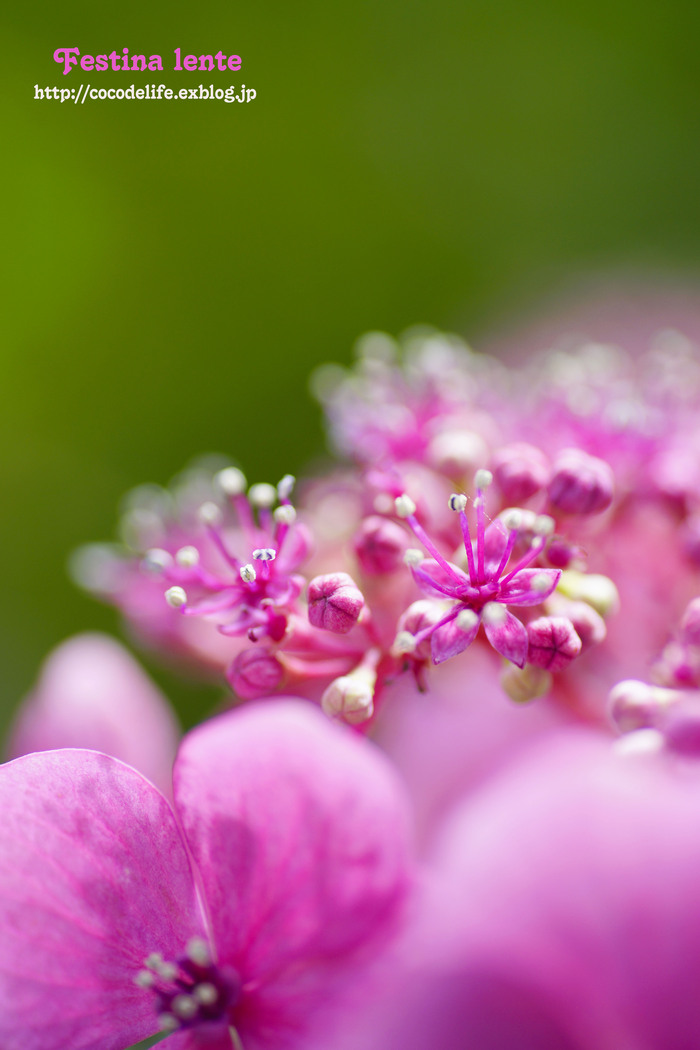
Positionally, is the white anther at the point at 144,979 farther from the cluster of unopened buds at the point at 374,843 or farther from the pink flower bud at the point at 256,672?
the pink flower bud at the point at 256,672

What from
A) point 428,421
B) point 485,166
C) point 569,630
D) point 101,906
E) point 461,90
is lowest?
point 101,906

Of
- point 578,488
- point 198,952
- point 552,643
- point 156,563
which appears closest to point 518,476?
point 578,488

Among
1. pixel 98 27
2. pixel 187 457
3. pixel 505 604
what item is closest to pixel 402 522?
pixel 505 604

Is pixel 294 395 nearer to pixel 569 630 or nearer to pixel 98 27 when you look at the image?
pixel 98 27

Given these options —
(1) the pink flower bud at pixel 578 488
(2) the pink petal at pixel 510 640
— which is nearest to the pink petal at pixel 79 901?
(2) the pink petal at pixel 510 640

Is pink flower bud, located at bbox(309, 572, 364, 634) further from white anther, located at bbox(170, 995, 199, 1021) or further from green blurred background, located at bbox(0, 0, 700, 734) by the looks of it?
green blurred background, located at bbox(0, 0, 700, 734)

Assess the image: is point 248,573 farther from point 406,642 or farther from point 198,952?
point 198,952

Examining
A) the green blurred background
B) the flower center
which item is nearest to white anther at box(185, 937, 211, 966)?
the flower center
